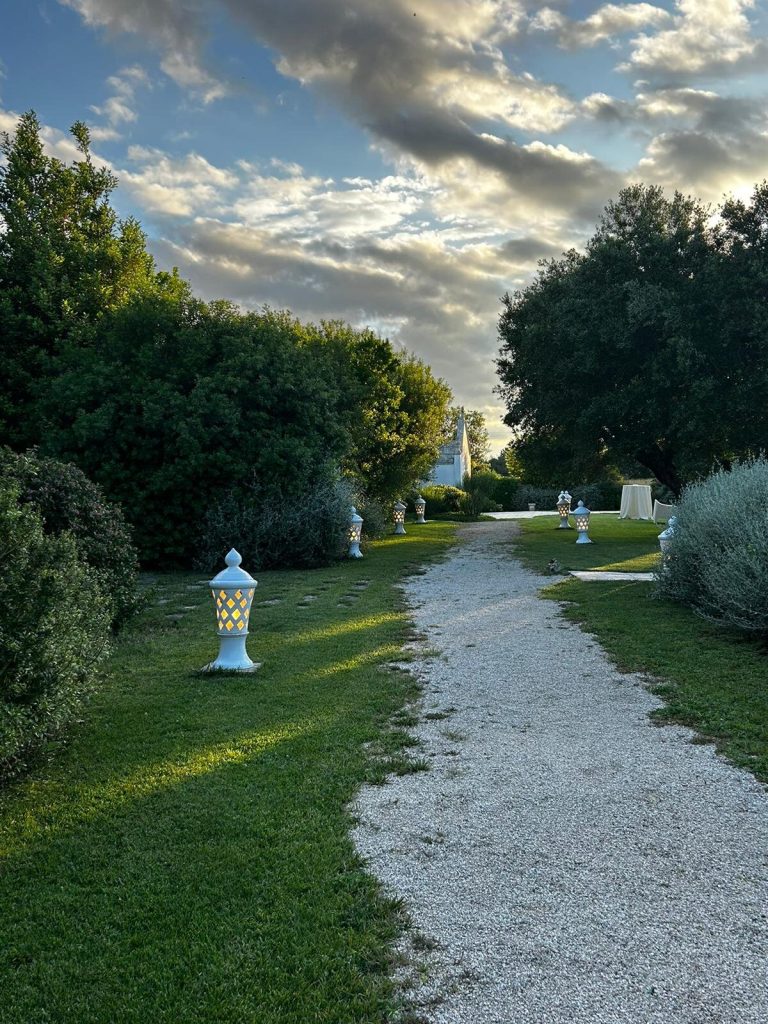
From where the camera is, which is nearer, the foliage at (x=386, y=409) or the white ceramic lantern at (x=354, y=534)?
the white ceramic lantern at (x=354, y=534)

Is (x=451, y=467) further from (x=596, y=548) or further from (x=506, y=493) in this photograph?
(x=596, y=548)

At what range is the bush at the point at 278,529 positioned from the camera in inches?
533

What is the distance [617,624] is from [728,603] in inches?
48.7

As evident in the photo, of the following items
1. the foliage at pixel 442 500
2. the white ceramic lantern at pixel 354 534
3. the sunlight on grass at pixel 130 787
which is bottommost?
the sunlight on grass at pixel 130 787

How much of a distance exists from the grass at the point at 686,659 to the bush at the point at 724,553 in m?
0.25

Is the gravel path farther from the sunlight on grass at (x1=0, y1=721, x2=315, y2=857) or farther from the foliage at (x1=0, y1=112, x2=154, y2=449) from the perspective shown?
the foliage at (x1=0, y1=112, x2=154, y2=449)

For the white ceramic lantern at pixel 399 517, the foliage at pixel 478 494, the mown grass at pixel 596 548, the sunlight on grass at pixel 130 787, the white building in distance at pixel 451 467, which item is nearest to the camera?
the sunlight on grass at pixel 130 787

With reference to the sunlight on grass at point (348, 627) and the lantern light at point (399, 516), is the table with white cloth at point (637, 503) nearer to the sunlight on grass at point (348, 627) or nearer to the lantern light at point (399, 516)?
the lantern light at point (399, 516)

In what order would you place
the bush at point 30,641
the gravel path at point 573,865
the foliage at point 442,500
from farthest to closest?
the foliage at point 442,500
the bush at point 30,641
the gravel path at point 573,865

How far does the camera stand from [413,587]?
37.7ft

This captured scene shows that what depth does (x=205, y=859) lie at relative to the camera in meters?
2.92

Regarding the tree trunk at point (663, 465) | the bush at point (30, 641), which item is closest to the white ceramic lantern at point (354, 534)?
the tree trunk at point (663, 465)

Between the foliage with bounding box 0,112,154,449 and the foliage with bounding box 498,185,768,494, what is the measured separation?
35.0 ft

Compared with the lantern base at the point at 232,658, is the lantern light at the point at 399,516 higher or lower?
higher
